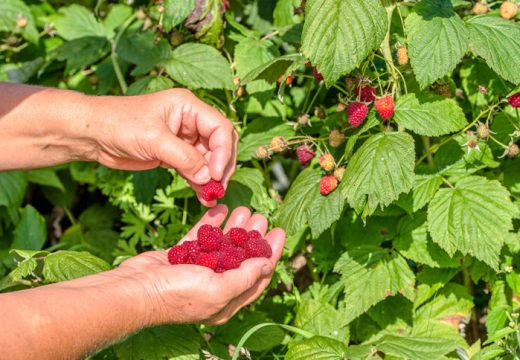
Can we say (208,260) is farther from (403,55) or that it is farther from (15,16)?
(15,16)

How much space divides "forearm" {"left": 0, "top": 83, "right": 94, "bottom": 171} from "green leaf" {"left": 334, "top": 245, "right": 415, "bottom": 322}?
860 mm

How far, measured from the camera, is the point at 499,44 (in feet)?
7.41

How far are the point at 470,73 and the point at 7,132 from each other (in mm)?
1471

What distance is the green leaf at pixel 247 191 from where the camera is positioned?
2709mm

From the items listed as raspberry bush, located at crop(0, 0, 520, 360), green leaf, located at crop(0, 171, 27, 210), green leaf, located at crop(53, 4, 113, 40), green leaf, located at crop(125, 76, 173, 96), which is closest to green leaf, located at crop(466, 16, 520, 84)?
raspberry bush, located at crop(0, 0, 520, 360)

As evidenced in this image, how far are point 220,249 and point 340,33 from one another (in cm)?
64

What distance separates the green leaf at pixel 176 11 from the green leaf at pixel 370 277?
0.93 meters

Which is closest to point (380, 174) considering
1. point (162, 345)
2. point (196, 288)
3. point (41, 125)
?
point (196, 288)

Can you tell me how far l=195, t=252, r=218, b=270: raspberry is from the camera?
80.3 inches

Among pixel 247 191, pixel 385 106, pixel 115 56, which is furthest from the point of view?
pixel 115 56

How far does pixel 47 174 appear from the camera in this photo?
3504mm

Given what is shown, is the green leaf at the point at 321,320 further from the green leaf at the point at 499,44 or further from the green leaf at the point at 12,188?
the green leaf at the point at 12,188

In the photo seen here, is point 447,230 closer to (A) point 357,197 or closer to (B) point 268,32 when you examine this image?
(A) point 357,197

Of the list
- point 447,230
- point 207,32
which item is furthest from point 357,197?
point 207,32
